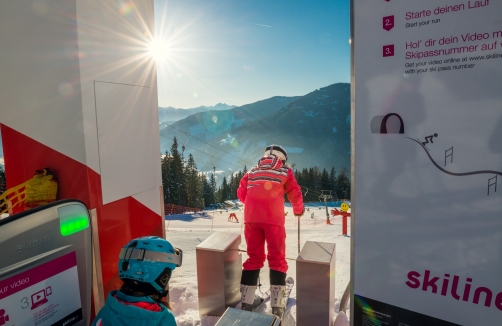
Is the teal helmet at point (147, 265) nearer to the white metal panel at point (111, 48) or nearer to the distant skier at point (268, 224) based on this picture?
the white metal panel at point (111, 48)

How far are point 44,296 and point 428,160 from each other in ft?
7.15

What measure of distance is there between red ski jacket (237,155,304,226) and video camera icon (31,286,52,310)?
2.39 m

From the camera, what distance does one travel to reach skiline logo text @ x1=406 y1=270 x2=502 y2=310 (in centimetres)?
159

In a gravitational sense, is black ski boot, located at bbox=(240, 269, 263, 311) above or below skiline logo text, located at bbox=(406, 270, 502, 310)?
below

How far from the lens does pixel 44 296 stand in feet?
5.58

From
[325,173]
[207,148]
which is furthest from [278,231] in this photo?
[207,148]

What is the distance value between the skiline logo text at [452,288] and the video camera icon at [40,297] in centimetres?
202

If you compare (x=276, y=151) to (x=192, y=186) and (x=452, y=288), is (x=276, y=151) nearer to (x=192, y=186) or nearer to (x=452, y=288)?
(x=452, y=288)

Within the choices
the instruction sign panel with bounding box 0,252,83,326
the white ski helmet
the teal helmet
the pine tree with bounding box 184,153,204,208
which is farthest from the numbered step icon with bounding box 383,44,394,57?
the pine tree with bounding box 184,153,204,208

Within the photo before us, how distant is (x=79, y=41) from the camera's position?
2.47m

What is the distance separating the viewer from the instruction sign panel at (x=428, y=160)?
1506 mm

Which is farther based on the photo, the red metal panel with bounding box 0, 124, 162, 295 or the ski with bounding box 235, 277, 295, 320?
the ski with bounding box 235, 277, 295, 320

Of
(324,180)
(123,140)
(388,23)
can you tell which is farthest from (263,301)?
(324,180)

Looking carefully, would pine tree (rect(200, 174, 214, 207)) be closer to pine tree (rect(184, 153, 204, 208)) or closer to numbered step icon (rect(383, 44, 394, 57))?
pine tree (rect(184, 153, 204, 208))
